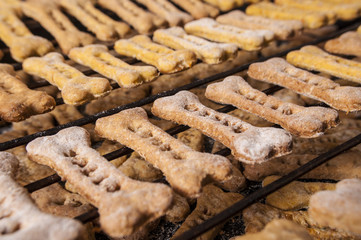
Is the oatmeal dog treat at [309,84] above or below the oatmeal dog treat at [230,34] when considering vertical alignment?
below

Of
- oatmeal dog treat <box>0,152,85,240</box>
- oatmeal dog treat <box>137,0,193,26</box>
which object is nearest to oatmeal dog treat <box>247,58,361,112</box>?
oatmeal dog treat <box>137,0,193,26</box>

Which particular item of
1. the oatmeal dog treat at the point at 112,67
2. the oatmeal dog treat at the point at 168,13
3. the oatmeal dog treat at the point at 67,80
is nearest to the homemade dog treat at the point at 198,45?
the oatmeal dog treat at the point at 168,13

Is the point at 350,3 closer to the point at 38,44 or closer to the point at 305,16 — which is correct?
the point at 305,16

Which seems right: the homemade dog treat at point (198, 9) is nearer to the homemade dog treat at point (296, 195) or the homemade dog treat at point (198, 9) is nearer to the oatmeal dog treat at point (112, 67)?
the oatmeal dog treat at point (112, 67)

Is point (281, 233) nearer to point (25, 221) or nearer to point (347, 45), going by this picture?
point (25, 221)

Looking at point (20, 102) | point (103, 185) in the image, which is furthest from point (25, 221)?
point (20, 102)

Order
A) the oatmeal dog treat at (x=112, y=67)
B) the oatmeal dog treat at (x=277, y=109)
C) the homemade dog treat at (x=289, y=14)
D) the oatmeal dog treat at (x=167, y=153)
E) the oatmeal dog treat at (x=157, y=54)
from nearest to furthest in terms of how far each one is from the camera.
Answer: the oatmeal dog treat at (x=167, y=153), the oatmeal dog treat at (x=277, y=109), the oatmeal dog treat at (x=112, y=67), the oatmeal dog treat at (x=157, y=54), the homemade dog treat at (x=289, y=14)
